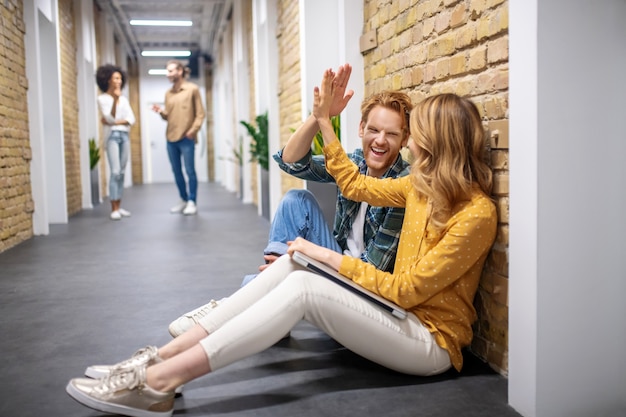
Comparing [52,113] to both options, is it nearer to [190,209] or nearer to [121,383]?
[190,209]

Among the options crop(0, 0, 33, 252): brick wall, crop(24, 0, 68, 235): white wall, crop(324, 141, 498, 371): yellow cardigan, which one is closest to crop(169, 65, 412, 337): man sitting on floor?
crop(324, 141, 498, 371): yellow cardigan

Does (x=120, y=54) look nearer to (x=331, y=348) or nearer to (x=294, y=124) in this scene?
(x=294, y=124)

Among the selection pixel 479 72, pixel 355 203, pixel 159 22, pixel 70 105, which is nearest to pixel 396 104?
pixel 479 72

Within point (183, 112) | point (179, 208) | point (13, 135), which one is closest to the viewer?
point (13, 135)

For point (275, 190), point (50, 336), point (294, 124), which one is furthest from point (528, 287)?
point (275, 190)

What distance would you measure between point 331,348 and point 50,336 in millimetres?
1192

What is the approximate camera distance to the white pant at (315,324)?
182cm

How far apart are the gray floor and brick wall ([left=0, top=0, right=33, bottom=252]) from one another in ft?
1.30

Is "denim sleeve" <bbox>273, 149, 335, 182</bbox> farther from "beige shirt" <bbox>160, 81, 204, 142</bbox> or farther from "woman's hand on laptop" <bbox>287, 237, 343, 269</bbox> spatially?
"beige shirt" <bbox>160, 81, 204, 142</bbox>

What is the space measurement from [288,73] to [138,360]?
193 inches

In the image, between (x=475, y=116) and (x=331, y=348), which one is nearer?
(x=475, y=116)

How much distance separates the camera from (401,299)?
198 cm

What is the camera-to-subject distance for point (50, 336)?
2732 millimetres

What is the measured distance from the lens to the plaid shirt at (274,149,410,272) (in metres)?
2.40
